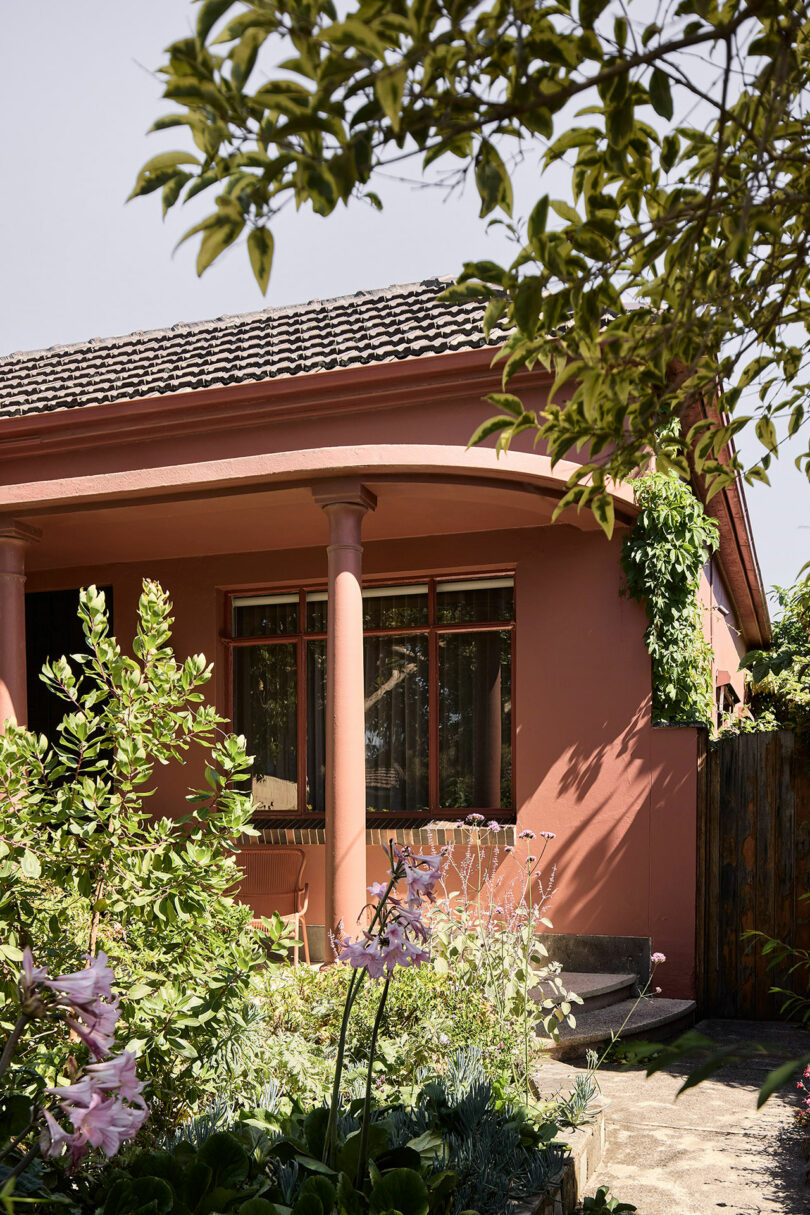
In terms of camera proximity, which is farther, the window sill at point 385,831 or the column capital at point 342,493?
the window sill at point 385,831

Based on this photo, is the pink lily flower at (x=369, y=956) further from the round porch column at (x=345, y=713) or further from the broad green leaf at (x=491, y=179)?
the round porch column at (x=345, y=713)

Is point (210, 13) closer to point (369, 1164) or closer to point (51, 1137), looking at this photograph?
point (51, 1137)

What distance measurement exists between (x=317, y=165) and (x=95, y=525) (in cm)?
721

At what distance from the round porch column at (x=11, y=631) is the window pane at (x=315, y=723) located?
2.46 metres

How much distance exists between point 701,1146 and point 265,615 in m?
5.88

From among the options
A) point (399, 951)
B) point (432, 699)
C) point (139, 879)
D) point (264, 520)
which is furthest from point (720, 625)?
point (399, 951)

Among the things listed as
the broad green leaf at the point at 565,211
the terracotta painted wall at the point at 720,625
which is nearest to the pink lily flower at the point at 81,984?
the broad green leaf at the point at 565,211

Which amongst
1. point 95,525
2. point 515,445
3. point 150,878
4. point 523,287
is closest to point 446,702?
point 515,445

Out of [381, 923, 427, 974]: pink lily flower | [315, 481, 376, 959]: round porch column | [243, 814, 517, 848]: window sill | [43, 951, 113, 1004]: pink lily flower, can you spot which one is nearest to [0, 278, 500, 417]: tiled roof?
[315, 481, 376, 959]: round porch column

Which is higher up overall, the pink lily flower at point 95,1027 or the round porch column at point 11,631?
the round porch column at point 11,631

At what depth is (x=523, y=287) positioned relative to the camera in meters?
1.95

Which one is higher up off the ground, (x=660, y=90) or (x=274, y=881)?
(x=660, y=90)

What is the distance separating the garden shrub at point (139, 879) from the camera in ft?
11.2

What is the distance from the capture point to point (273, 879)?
869 centimetres
